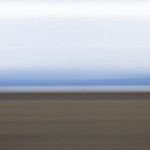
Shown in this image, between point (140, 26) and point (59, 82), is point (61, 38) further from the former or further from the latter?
point (140, 26)

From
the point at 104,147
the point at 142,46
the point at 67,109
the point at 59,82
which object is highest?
the point at 142,46

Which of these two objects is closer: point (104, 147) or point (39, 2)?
point (104, 147)

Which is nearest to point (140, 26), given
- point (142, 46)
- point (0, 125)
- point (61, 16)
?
point (142, 46)

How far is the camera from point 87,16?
1.93 metres

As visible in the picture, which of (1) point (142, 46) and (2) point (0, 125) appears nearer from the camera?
(2) point (0, 125)

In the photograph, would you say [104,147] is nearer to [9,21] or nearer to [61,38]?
[61,38]

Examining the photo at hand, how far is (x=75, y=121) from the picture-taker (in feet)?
5.92

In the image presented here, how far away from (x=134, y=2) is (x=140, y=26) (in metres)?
0.12

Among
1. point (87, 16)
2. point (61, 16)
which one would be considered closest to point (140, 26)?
point (87, 16)

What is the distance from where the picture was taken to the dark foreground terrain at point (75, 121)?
5.78ft

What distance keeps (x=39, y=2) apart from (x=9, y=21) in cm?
17

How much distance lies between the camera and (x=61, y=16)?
6.36 feet

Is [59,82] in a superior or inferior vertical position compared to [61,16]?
inferior

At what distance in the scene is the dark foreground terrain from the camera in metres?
1.76
